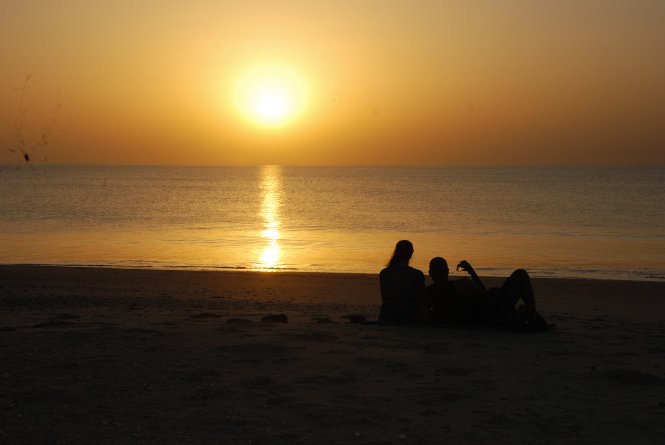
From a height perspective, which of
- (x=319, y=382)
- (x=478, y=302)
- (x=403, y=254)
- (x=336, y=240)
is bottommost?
(x=319, y=382)

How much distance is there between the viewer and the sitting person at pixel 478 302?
8570mm

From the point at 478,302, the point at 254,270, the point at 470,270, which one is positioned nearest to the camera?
the point at 470,270

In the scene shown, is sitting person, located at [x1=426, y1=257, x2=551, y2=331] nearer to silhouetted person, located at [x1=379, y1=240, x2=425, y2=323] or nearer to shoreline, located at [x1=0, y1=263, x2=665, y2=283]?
silhouetted person, located at [x1=379, y1=240, x2=425, y2=323]

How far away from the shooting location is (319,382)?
6.42m

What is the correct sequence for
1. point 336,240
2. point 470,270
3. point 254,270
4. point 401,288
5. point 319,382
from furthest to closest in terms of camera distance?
point 336,240 → point 254,270 → point 401,288 → point 470,270 → point 319,382

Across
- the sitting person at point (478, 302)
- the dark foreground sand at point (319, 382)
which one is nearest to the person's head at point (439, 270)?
the sitting person at point (478, 302)

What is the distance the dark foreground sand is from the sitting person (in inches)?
9.6

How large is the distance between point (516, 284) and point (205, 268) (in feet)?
52.5

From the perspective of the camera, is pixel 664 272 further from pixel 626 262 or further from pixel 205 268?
pixel 205 268

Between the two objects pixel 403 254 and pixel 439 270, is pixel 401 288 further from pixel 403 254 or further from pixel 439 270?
pixel 439 270

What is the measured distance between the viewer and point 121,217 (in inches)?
2018

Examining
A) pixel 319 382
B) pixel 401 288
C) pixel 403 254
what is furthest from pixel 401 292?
pixel 319 382

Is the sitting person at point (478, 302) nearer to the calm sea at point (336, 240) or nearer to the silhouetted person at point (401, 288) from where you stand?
the silhouetted person at point (401, 288)

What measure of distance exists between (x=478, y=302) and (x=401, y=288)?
3.12ft
